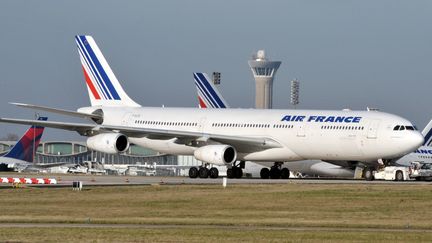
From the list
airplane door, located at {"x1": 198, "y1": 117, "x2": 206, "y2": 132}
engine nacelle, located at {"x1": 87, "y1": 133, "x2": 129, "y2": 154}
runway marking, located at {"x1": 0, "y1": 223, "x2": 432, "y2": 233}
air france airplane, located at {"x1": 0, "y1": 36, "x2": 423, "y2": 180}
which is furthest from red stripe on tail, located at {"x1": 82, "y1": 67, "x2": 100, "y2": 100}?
runway marking, located at {"x1": 0, "y1": 223, "x2": 432, "y2": 233}

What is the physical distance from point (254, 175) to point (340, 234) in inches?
2077

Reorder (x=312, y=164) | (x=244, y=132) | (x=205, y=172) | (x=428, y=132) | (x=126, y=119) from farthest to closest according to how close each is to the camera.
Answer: (x=428, y=132) < (x=312, y=164) < (x=126, y=119) < (x=244, y=132) < (x=205, y=172)

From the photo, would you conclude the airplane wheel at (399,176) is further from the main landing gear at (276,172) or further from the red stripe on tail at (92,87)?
the red stripe on tail at (92,87)

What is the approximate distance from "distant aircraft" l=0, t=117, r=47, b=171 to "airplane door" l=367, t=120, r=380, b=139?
47.4 m

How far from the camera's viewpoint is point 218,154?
2525 inches

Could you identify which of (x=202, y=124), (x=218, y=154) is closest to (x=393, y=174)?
(x=202, y=124)

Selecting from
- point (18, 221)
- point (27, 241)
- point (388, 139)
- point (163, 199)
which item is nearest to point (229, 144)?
point (388, 139)

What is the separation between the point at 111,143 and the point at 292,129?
422 inches

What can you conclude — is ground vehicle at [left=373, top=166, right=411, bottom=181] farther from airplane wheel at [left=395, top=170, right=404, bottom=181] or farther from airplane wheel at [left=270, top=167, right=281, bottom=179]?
airplane wheel at [left=270, top=167, right=281, bottom=179]

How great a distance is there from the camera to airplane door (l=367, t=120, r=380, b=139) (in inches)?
2426

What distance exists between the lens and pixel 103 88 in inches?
2977

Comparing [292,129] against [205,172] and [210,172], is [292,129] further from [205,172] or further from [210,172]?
[205,172]

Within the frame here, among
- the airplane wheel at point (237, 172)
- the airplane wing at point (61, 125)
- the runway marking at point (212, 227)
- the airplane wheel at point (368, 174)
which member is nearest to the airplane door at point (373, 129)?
the airplane wheel at point (368, 174)

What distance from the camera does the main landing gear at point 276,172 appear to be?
6912cm
